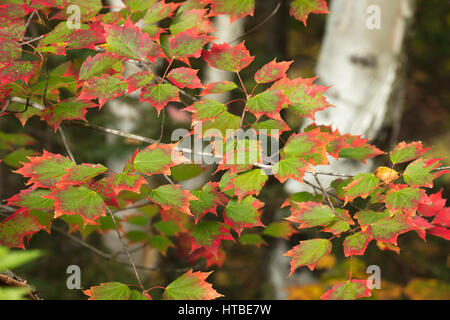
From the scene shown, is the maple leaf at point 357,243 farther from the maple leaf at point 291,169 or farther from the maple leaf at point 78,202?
the maple leaf at point 78,202

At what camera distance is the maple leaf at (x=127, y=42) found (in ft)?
3.25

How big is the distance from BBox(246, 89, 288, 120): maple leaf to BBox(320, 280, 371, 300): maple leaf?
1.42 feet

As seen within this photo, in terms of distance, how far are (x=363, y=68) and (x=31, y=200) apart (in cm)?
160

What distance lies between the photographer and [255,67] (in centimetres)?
296

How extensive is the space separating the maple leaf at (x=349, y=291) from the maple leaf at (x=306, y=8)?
2.61 feet

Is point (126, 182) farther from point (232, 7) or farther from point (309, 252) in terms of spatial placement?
point (232, 7)

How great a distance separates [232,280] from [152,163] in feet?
11.1

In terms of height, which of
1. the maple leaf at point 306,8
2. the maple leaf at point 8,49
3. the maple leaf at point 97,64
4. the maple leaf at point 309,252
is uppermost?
the maple leaf at point 306,8

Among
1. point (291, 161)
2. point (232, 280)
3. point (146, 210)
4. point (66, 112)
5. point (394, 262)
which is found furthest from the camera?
point (394, 262)

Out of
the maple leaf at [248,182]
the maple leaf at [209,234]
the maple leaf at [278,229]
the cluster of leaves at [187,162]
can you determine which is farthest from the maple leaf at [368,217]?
the maple leaf at [278,229]

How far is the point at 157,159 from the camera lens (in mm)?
981

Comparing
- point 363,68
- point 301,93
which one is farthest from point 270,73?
point 363,68
